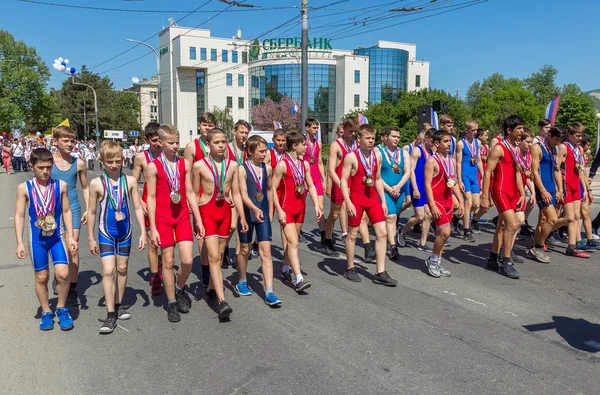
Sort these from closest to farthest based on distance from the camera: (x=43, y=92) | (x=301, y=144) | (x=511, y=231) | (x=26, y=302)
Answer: (x=26, y=302) < (x=301, y=144) < (x=511, y=231) < (x=43, y=92)

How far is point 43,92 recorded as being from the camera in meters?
66.1

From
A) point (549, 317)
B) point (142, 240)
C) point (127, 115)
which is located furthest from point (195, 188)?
point (127, 115)

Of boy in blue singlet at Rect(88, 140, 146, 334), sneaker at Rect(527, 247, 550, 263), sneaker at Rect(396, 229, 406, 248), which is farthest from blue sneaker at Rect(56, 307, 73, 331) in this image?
sneaker at Rect(527, 247, 550, 263)

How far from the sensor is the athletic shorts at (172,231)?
4852 mm

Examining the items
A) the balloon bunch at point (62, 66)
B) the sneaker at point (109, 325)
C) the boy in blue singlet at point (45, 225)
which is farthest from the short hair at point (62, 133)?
the balloon bunch at point (62, 66)

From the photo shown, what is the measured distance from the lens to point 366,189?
6137mm

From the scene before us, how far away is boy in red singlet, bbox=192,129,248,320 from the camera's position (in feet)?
16.4

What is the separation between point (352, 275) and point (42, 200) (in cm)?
362

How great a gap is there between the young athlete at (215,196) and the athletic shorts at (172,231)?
20 cm

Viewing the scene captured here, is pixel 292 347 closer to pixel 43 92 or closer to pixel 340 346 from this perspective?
pixel 340 346

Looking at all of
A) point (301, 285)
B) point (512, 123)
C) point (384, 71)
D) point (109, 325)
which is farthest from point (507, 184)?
point (384, 71)

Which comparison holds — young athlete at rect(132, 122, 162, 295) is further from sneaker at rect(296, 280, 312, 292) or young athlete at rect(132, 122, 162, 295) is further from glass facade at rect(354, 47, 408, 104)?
glass facade at rect(354, 47, 408, 104)

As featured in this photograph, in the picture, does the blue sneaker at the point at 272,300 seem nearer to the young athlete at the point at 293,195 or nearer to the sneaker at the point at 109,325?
the young athlete at the point at 293,195

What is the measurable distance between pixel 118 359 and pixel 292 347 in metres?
1.44
